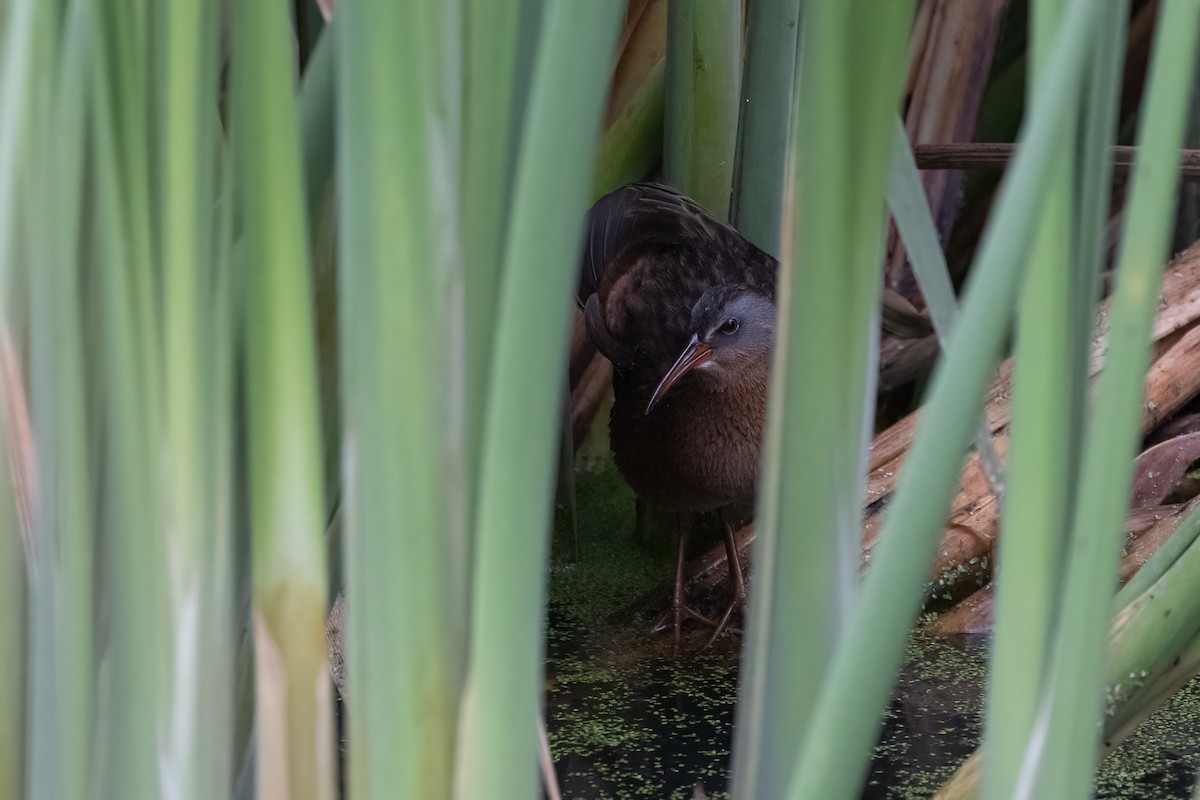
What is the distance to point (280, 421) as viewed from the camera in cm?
47

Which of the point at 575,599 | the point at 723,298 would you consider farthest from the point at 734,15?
the point at 575,599

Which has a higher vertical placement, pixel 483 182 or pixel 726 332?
pixel 483 182

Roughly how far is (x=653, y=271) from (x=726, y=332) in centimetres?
17

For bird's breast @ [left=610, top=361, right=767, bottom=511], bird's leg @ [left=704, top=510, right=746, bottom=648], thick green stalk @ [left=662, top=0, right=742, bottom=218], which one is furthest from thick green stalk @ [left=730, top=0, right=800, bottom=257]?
bird's leg @ [left=704, top=510, right=746, bottom=648]

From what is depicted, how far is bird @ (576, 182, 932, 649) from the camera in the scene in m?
2.07

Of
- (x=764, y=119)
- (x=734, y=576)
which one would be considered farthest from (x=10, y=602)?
(x=734, y=576)

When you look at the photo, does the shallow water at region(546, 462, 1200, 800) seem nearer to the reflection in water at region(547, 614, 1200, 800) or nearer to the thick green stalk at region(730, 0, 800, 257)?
the reflection in water at region(547, 614, 1200, 800)

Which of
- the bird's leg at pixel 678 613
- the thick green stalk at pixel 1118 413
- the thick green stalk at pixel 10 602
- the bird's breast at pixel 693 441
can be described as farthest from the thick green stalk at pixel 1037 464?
Result: the bird's breast at pixel 693 441

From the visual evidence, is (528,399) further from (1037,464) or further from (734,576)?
(734,576)

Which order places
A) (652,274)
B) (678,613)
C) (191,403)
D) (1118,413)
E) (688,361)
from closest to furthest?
(1118,413) < (191,403) < (678,613) < (688,361) < (652,274)

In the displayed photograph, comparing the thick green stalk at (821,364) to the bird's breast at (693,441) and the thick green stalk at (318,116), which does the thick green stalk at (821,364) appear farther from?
the bird's breast at (693,441)

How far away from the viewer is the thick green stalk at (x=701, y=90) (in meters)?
1.71

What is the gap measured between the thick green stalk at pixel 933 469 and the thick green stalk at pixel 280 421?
192mm

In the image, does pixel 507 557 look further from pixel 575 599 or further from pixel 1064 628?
pixel 575 599
